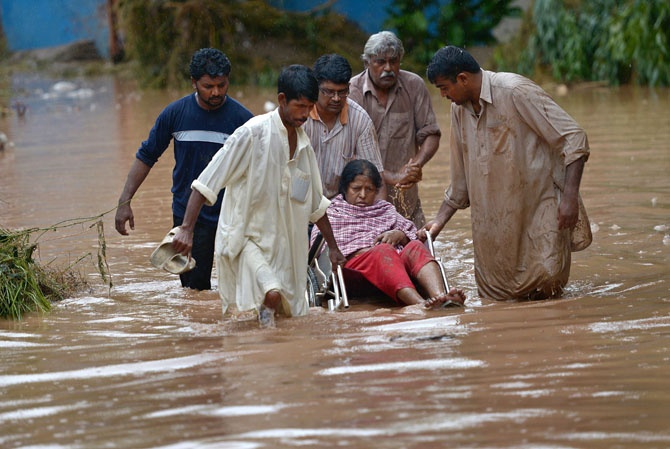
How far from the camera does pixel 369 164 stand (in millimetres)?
6691

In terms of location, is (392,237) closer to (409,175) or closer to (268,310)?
(409,175)

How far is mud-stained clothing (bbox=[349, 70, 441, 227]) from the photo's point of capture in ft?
25.0

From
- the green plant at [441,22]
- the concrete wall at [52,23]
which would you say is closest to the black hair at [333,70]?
the green plant at [441,22]

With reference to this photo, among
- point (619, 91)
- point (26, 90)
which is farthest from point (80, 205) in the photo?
point (26, 90)

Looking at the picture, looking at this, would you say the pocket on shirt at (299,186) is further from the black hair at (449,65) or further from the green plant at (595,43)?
the green plant at (595,43)

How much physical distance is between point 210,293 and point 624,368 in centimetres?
311

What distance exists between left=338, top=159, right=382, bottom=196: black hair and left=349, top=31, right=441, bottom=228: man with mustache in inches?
29.2

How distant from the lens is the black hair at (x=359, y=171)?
21.9ft

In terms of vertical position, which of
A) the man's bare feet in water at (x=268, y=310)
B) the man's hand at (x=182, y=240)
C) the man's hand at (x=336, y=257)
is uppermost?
the man's hand at (x=182, y=240)

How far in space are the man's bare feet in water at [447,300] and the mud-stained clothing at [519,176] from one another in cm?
52

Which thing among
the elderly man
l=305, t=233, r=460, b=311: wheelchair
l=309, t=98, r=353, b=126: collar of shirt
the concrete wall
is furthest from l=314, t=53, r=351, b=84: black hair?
the concrete wall

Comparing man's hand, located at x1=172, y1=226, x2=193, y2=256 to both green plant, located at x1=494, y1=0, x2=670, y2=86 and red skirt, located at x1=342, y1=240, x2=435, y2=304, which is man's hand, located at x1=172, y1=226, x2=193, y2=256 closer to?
red skirt, located at x1=342, y1=240, x2=435, y2=304

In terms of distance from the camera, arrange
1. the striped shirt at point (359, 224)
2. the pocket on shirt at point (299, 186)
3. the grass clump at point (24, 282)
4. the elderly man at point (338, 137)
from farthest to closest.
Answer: the elderly man at point (338, 137) → the striped shirt at point (359, 224) → the grass clump at point (24, 282) → the pocket on shirt at point (299, 186)

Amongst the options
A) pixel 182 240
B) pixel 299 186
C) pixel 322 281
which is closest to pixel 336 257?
pixel 322 281
